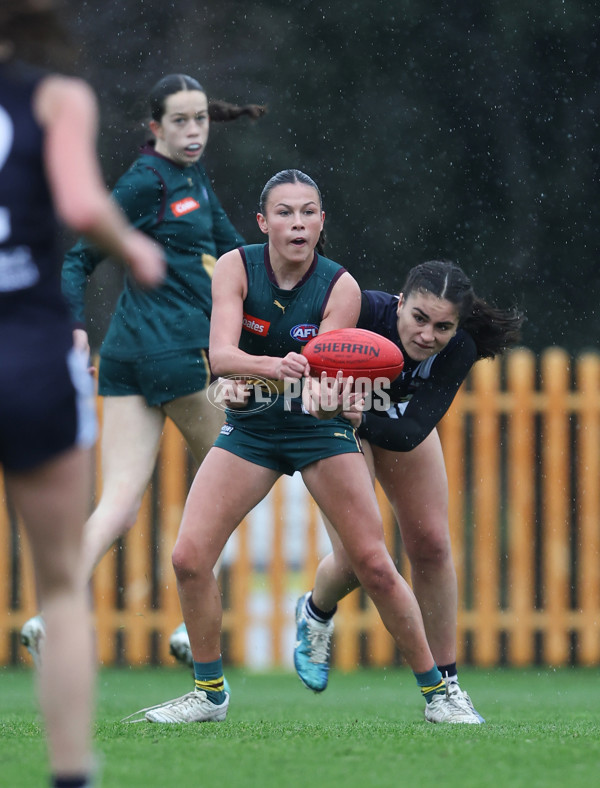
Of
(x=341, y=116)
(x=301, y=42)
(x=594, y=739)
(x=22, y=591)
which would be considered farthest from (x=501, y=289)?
(x=594, y=739)

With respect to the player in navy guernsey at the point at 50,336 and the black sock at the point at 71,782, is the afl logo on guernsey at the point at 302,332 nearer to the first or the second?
the player in navy guernsey at the point at 50,336

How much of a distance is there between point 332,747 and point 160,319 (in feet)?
7.25

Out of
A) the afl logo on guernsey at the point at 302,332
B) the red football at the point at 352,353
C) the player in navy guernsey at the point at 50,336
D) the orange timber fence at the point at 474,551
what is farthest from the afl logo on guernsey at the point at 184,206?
the orange timber fence at the point at 474,551

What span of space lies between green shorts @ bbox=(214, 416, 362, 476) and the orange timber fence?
3.87 meters

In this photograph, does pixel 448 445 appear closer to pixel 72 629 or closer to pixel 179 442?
pixel 179 442

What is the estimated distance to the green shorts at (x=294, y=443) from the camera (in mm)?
4520

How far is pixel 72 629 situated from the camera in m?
2.69

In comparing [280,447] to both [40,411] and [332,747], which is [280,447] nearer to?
[332,747]

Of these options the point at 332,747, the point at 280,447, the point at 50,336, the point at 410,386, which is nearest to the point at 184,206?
the point at 410,386

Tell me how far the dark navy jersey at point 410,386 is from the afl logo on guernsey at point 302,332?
277mm

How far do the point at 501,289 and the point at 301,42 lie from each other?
2.50 metres

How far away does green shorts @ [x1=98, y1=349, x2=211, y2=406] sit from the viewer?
5.38 metres

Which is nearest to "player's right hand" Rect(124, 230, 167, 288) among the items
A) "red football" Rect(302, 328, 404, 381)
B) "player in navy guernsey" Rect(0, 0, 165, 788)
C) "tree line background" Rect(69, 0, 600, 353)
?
"player in navy guernsey" Rect(0, 0, 165, 788)

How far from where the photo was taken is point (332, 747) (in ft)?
12.8
